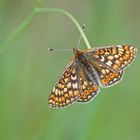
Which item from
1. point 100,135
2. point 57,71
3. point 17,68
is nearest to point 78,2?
point 57,71

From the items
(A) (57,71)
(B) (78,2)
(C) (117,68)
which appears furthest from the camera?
(B) (78,2)

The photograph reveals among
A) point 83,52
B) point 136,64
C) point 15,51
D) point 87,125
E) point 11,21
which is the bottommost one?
point 87,125

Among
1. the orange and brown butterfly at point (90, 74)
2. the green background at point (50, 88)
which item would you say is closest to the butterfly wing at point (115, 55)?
the orange and brown butterfly at point (90, 74)

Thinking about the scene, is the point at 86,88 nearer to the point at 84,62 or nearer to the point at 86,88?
the point at 86,88

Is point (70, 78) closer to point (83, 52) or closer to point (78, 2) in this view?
point (83, 52)

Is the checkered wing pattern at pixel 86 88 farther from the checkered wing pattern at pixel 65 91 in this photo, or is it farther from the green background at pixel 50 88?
the green background at pixel 50 88

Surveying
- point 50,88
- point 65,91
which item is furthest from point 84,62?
point 50,88

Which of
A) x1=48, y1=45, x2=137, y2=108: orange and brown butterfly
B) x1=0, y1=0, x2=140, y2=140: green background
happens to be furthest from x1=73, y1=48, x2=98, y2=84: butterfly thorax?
x1=0, y1=0, x2=140, y2=140: green background

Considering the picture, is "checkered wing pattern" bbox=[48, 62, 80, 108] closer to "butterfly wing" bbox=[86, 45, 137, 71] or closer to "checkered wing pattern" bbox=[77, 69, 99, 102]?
"checkered wing pattern" bbox=[77, 69, 99, 102]
